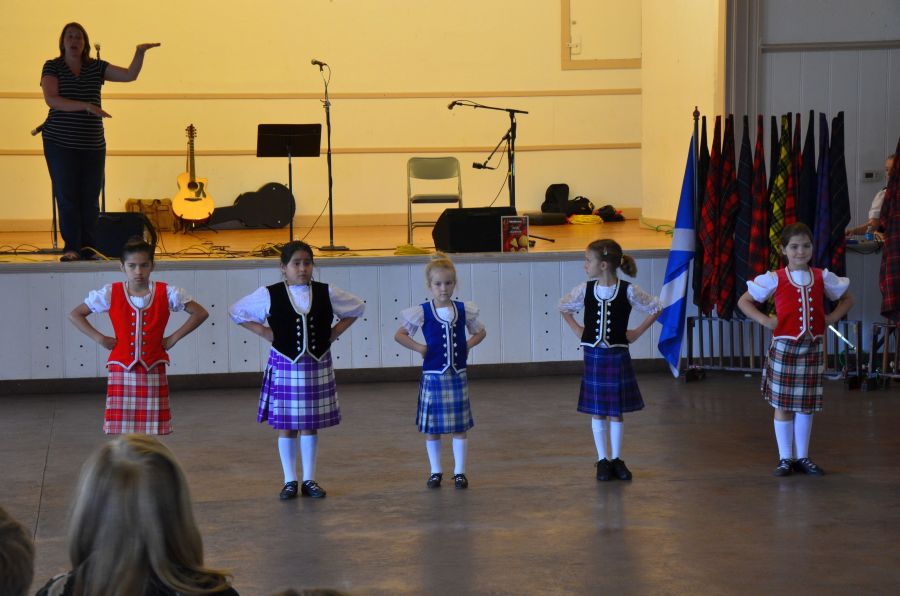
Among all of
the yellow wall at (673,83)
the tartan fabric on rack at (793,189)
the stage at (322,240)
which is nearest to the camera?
the tartan fabric on rack at (793,189)

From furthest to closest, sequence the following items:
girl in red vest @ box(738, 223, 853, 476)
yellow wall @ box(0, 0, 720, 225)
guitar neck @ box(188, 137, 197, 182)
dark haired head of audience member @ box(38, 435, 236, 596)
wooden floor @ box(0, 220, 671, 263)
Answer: yellow wall @ box(0, 0, 720, 225) < guitar neck @ box(188, 137, 197, 182) < wooden floor @ box(0, 220, 671, 263) < girl in red vest @ box(738, 223, 853, 476) < dark haired head of audience member @ box(38, 435, 236, 596)

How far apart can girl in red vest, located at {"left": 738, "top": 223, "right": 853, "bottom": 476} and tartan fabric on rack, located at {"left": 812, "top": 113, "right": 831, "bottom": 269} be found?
6.66 feet

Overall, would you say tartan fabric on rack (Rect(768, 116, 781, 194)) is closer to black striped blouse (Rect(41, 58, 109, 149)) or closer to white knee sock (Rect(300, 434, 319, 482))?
white knee sock (Rect(300, 434, 319, 482))

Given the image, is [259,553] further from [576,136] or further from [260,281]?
[576,136]

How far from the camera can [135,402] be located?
515 centimetres

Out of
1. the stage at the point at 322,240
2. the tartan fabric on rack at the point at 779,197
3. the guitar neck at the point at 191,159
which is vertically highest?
the guitar neck at the point at 191,159

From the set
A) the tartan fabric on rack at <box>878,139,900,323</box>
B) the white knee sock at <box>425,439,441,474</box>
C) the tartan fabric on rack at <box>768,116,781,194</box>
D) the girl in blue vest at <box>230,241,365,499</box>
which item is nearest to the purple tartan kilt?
the white knee sock at <box>425,439,441,474</box>

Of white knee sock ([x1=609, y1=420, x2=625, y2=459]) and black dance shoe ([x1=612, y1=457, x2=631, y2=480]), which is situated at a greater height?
white knee sock ([x1=609, y1=420, x2=625, y2=459])

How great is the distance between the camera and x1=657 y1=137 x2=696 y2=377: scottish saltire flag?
299 inches

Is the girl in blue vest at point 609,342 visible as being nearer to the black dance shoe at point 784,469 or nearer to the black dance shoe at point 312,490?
the black dance shoe at point 784,469

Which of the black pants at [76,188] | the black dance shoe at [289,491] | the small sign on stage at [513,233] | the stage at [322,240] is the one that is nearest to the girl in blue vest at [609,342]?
the black dance shoe at [289,491]

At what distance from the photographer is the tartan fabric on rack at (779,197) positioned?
7344 mm

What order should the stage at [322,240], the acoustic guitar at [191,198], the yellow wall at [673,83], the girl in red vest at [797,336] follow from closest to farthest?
the girl in red vest at [797,336], the stage at [322,240], the yellow wall at [673,83], the acoustic guitar at [191,198]

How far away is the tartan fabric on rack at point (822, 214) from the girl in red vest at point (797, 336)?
2030mm
